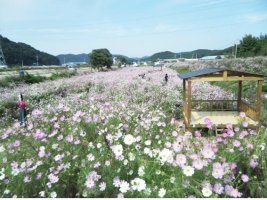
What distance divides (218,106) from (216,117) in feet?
4.99

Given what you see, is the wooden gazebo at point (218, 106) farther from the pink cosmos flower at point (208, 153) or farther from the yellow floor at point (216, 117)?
the pink cosmos flower at point (208, 153)

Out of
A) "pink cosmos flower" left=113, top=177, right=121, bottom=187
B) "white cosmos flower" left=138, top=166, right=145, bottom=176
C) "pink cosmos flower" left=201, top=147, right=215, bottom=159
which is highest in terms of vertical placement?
"pink cosmos flower" left=201, top=147, right=215, bottom=159

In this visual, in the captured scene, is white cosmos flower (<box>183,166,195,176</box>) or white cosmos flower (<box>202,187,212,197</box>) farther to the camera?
white cosmos flower (<box>183,166,195,176</box>)

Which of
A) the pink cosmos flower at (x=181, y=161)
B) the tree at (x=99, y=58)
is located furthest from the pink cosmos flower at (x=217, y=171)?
the tree at (x=99, y=58)

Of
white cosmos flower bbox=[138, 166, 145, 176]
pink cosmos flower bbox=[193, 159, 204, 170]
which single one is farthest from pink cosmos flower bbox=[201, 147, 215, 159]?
white cosmos flower bbox=[138, 166, 145, 176]

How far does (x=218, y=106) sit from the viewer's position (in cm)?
1085

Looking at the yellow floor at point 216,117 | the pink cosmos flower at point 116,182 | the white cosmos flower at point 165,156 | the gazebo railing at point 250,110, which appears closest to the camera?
the pink cosmos flower at point 116,182

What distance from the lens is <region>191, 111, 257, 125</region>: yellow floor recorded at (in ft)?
28.4

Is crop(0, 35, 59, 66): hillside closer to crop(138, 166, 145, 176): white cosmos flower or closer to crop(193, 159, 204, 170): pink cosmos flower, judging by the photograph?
crop(138, 166, 145, 176): white cosmos flower

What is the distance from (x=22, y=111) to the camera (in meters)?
8.91

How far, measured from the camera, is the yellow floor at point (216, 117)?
28.4ft

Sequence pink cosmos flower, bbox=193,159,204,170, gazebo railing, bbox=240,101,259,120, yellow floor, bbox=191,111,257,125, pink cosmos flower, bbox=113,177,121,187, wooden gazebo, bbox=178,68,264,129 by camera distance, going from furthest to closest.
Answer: yellow floor, bbox=191,111,257,125, gazebo railing, bbox=240,101,259,120, wooden gazebo, bbox=178,68,264,129, pink cosmos flower, bbox=113,177,121,187, pink cosmos flower, bbox=193,159,204,170

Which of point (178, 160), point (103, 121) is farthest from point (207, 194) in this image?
point (103, 121)

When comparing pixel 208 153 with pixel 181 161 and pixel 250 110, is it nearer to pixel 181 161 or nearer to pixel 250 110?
pixel 181 161
